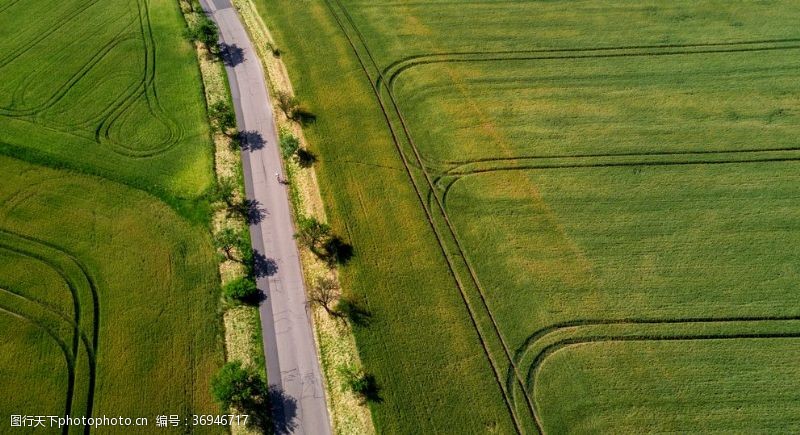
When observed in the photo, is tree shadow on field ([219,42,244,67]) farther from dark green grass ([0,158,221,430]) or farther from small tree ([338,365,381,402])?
small tree ([338,365,381,402])

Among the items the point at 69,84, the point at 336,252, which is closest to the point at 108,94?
the point at 69,84

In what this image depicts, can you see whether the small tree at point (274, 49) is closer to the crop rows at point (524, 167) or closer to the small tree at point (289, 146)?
the crop rows at point (524, 167)

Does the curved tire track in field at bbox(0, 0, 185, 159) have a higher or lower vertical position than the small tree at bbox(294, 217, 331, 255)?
higher

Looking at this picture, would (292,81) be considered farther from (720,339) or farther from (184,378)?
(720,339)

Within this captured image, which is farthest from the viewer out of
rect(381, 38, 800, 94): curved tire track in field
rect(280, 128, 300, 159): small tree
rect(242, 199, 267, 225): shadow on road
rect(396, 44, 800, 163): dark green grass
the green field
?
rect(381, 38, 800, 94): curved tire track in field

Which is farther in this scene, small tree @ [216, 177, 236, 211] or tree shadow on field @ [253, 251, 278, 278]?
small tree @ [216, 177, 236, 211]

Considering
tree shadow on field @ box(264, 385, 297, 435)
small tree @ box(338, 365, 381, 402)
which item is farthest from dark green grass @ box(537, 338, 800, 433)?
tree shadow on field @ box(264, 385, 297, 435)

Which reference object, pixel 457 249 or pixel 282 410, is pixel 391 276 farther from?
pixel 282 410
